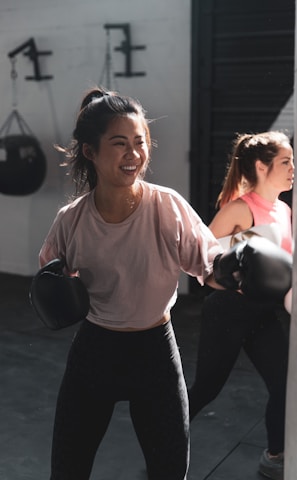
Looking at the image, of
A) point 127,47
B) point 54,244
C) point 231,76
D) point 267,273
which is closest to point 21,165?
point 127,47

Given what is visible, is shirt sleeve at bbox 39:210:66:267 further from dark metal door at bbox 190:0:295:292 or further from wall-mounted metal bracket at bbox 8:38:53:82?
wall-mounted metal bracket at bbox 8:38:53:82

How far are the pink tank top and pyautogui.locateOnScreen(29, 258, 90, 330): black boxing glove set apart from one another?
0.89 metres

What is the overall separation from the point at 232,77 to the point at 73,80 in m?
1.35

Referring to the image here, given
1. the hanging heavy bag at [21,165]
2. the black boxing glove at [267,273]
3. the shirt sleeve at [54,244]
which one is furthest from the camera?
the hanging heavy bag at [21,165]

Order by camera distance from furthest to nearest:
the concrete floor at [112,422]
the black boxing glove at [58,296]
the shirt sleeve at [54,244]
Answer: the concrete floor at [112,422], the shirt sleeve at [54,244], the black boxing glove at [58,296]

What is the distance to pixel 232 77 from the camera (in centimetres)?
530

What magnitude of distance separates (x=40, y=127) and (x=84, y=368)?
14.5ft

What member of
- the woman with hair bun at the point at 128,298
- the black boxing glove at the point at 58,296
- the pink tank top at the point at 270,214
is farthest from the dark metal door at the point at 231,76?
the black boxing glove at the point at 58,296

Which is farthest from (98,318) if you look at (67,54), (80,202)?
(67,54)

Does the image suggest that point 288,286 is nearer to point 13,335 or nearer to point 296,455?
point 296,455

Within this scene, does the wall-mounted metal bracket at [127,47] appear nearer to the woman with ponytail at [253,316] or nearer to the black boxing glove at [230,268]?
the woman with ponytail at [253,316]

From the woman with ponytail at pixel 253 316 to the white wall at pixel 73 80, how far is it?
9.17 ft

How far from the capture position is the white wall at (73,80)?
5.45m

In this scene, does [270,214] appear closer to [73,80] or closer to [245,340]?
[245,340]
